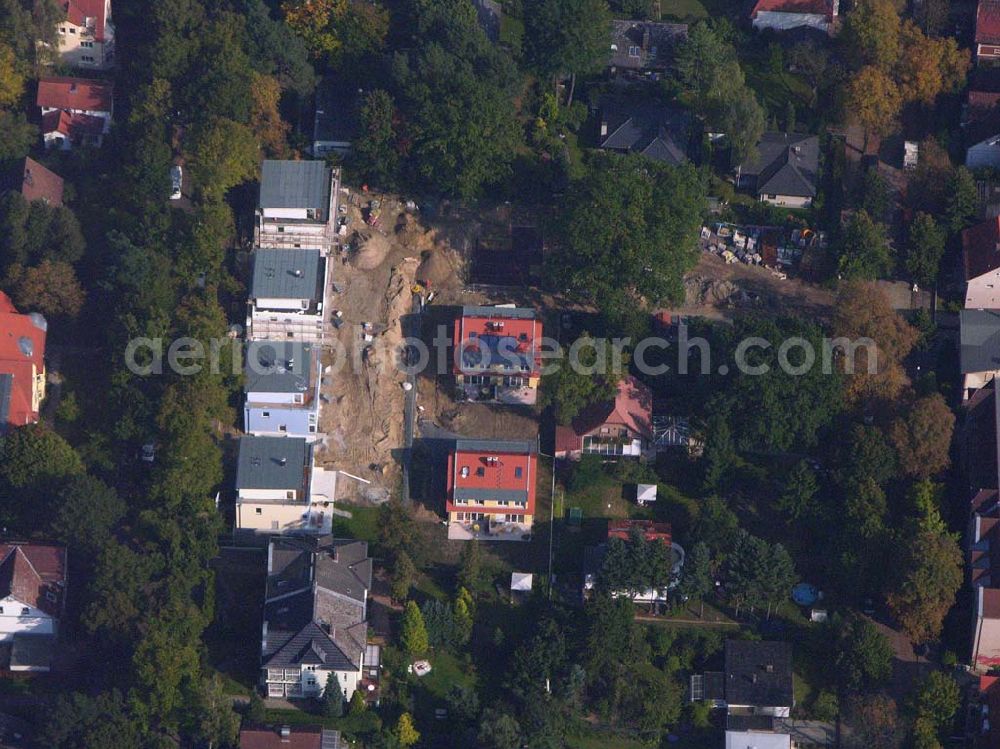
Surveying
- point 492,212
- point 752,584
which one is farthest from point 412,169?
point 752,584

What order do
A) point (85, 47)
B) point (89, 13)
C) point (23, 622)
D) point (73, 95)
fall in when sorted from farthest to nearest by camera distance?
1. point (85, 47)
2. point (89, 13)
3. point (73, 95)
4. point (23, 622)

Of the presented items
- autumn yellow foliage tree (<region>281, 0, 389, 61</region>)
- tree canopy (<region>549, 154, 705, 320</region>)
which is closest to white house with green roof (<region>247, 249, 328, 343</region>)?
tree canopy (<region>549, 154, 705, 320</region>)

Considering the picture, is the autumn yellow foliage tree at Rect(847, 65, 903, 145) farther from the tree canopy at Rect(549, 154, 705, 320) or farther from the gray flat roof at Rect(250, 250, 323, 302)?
the gray flat roof at Rect(250, 250, 323, 302)

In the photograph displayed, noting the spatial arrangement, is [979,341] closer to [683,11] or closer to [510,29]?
[683,11]

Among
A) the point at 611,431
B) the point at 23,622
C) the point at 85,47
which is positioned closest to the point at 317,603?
the point at 23,622

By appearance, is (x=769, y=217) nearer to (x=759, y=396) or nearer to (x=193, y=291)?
(x=759, y=396)

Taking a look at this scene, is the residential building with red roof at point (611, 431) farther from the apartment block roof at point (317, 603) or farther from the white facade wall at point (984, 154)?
the white facade wall at point (984, 154)

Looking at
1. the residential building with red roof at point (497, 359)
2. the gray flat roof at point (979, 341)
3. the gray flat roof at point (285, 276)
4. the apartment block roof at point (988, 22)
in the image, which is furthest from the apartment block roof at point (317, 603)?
the apartment block roof at point (988, 22)
